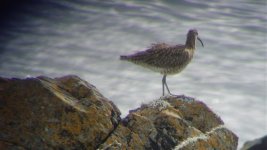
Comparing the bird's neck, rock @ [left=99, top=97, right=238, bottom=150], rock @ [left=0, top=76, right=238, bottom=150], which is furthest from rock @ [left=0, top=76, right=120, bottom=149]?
the bird's neck

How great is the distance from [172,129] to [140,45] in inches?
414

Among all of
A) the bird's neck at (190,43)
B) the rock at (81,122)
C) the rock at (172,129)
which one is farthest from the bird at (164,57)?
the rock at (81,122)

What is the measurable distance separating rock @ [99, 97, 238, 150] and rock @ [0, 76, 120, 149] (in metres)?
0.19

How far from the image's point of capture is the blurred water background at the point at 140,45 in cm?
1363

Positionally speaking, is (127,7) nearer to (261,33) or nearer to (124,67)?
(124,67)

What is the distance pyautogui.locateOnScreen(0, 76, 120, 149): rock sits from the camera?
431cm

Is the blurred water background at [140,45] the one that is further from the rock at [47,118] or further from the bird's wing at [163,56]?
the rock at [47,118]

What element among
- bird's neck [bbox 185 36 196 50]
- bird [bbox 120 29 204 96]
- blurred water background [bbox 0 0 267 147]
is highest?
bird's neck [bbox 185 36 196 50]

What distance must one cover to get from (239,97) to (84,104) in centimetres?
954

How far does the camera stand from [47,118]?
14.5 ft

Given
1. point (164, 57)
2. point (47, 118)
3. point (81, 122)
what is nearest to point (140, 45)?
point (164, 57)

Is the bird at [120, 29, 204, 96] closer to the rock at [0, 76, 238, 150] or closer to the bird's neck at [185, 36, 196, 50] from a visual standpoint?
the bird's neck at [185, 36, 196, 50]

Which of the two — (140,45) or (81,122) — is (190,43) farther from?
(140,45)

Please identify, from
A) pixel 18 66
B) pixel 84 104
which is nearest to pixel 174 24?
pixel 18 66
